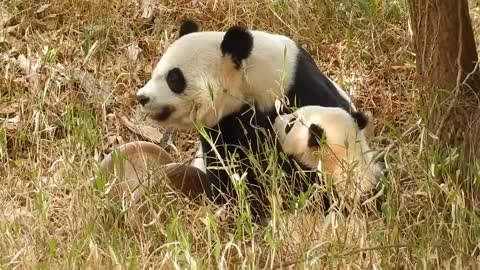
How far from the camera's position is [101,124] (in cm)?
598

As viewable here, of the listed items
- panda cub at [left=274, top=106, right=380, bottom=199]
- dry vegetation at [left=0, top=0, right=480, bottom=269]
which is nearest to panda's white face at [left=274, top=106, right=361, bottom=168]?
panda cub at [left=274, top=106, right=380, bottom=199]

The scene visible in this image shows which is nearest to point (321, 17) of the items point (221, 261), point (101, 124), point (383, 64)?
point (383, 64)

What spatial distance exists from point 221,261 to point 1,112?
9.46 ft

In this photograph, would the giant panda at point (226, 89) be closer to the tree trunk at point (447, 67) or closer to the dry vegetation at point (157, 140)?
the dry vegetation at point (157, 140)

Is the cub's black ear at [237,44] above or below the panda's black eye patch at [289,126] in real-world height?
above

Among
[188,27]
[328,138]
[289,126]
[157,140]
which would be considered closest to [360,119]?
[328,138]

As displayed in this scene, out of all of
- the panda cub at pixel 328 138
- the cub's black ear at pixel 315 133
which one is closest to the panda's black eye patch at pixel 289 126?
the panda cub at pixel 328 138

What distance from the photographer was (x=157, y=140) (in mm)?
6336

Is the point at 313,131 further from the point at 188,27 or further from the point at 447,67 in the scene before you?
the point at 188,27

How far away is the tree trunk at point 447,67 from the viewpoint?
440 centimetres

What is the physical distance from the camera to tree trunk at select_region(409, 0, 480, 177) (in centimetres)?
440

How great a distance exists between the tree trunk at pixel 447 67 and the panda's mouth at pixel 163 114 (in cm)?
133

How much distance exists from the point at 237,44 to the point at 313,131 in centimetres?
61

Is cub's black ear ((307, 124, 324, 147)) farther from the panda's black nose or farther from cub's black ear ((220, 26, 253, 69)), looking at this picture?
the panda's black nose
